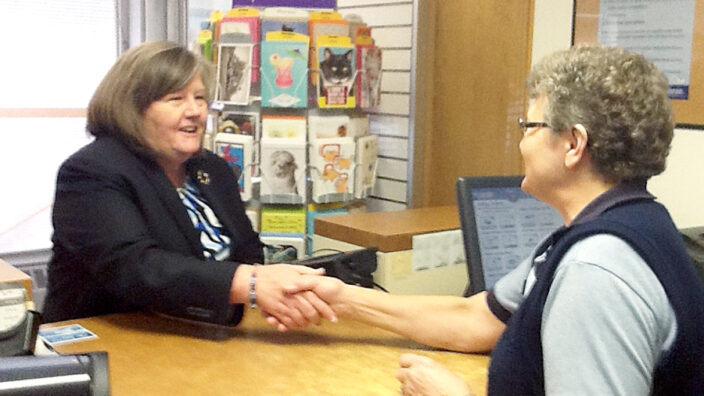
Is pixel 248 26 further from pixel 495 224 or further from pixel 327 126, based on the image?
pixel 495 224

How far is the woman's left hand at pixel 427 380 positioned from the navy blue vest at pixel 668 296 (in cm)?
16

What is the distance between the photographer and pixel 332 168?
124 inches

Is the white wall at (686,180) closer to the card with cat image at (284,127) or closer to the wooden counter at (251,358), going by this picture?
the wooden counter at (251,358)

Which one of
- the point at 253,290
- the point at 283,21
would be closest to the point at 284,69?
the point at 283,21

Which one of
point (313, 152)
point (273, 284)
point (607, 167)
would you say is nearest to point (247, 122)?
point (313, 152)

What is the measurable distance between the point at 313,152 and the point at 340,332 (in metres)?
1.36

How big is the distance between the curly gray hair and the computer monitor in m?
0.76

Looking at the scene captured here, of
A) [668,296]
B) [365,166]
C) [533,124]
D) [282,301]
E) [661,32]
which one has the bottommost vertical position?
[282,301]

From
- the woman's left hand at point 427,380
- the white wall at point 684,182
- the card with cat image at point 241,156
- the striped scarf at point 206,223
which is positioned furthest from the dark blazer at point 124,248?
the white wall at point 684,182

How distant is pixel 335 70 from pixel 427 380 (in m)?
1.88

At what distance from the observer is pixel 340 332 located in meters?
1.85

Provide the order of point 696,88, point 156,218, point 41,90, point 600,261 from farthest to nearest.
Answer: point 41,90, point 696,88, point 156,218, point 600,261

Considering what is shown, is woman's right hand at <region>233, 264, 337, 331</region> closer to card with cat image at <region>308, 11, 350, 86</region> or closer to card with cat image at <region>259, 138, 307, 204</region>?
Answer: card with cat image at <region>259, 138, 307, 204</region>

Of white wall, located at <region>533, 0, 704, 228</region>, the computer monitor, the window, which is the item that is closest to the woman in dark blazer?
the computer monitor
